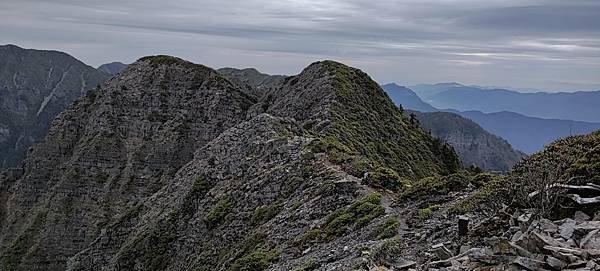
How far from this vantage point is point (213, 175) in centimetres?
5397

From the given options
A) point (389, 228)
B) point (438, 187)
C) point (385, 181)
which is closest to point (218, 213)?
point (385, 181)

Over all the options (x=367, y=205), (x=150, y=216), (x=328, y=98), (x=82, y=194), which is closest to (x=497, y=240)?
(x=367, y=205)

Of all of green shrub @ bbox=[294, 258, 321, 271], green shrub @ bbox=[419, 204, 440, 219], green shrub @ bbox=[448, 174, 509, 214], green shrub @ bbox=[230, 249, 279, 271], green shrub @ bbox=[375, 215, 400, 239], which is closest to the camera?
green shrub @ bbox=[448, 174, 509, 214]

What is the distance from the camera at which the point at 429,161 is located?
77.3 m

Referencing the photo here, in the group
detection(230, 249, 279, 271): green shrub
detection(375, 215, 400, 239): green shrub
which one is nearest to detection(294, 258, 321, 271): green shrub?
detection(375, 215, 400, 239): green shrub

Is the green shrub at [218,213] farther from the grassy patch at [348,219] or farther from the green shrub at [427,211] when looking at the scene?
the green shrub at [427,211]

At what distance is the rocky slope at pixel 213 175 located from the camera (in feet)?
123

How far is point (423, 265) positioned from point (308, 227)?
16917mm

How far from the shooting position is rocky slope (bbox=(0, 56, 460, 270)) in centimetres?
3750

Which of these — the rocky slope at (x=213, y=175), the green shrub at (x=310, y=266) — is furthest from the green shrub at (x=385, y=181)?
the green shrub at (x=310, y=266)

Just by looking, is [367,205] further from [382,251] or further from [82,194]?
[82,194]

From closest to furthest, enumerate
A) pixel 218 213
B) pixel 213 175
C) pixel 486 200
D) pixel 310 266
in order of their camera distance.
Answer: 1. pixel 486 200
2. pixel 310 266
3. pixel 218 213
4. pixel 213 175

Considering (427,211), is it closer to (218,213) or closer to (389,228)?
(389,228)

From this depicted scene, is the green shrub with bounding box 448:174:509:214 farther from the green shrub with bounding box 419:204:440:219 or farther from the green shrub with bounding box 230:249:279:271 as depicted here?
the green shrub with bounding box 230:249:279:271
